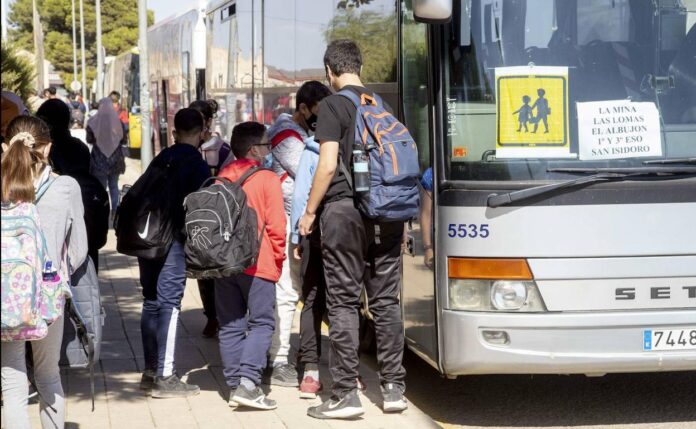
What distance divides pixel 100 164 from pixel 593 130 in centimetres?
1060

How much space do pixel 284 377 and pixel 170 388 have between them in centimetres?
74

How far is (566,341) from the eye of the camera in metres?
5.97

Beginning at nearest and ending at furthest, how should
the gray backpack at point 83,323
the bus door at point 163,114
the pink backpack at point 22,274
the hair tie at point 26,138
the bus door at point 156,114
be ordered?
the pink backpack at point 22,274, the hair tie at point 26,138, the gray backpack at point 83,323, the bus door at point 163,114, the bus door at point 156,114

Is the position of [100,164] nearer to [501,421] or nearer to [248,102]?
[248,102]

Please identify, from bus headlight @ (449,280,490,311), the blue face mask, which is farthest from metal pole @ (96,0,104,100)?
bus headlight @ (449,280,490,311)

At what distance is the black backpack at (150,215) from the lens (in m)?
6.53

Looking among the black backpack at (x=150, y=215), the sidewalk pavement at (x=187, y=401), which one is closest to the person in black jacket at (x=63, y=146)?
the black backpack at (x=150, y=215)

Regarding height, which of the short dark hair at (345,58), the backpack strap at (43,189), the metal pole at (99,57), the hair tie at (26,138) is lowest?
the backpack strap at (43,189)

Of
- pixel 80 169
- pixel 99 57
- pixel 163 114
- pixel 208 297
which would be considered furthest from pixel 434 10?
pixel 99 57

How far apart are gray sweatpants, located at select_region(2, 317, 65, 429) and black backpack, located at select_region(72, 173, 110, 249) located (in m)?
1.61

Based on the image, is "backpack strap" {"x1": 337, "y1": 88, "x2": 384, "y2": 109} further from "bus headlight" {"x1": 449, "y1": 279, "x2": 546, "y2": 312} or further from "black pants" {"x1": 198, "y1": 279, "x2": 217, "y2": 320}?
"black pants" {"x1": 198, "y1": 279, "x2": 217, "y2": 320}

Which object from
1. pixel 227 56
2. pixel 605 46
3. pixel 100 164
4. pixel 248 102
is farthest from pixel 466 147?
pixel 100 164

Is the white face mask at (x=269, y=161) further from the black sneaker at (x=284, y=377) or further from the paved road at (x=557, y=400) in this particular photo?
the paved road at (x=557, y=400)

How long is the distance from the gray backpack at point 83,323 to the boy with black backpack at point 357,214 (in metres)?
1.15
